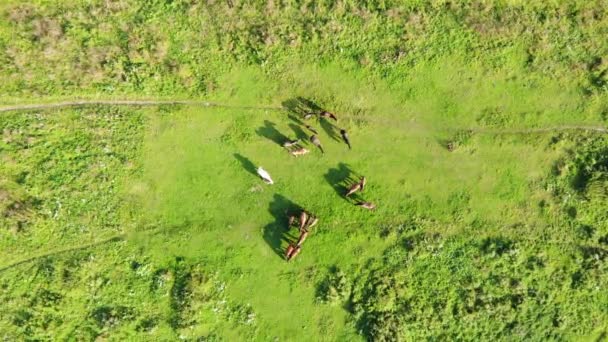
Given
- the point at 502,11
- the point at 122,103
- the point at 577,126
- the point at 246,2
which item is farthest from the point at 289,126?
the point at 577,126

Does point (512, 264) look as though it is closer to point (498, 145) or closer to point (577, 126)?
point (498, 145)

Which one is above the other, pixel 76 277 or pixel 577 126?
pixel 577 126

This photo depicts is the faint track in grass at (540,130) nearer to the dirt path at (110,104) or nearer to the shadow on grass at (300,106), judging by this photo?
the shadow on grass at (300,106)

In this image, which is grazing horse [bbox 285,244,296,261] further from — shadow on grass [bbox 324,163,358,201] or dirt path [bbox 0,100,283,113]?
dirt path [bbox 0,100,283,113]

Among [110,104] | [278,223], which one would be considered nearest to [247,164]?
[278,223]

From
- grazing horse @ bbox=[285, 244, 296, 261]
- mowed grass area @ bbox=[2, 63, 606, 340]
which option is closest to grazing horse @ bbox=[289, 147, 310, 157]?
mowed grass area @ bbox=[2, 63, 606, 340]

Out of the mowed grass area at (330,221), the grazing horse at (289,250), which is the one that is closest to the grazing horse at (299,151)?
the mowed grass area at (330,221)

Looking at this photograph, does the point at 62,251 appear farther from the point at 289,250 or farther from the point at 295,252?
the point at 295,252
